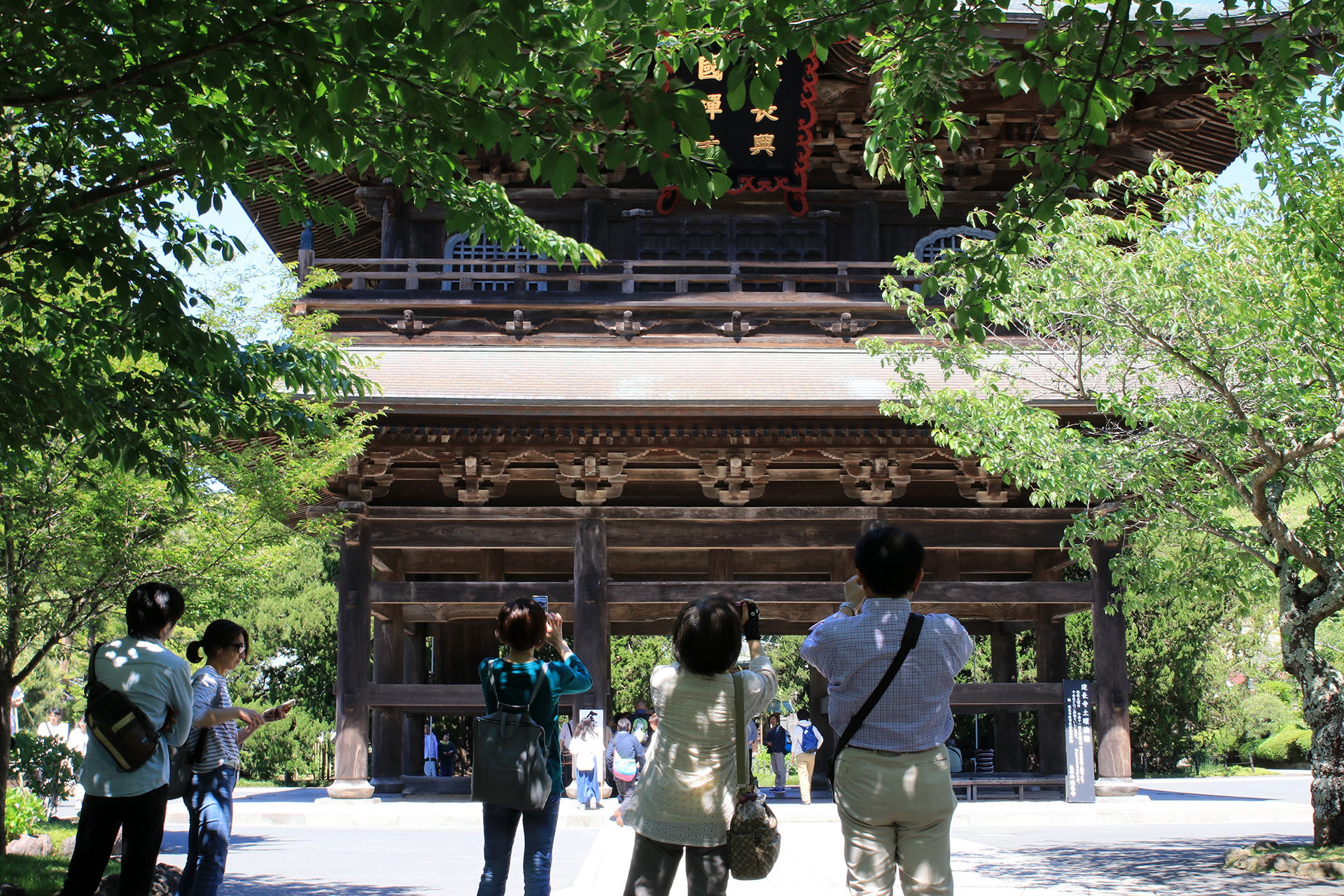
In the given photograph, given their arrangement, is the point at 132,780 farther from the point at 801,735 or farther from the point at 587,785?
the point at 801,735

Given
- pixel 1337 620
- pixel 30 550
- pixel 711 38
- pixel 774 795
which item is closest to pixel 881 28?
pixel 711 38

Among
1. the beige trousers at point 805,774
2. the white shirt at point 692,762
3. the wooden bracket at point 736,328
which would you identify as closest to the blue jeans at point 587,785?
the beige trousers at point 805,774

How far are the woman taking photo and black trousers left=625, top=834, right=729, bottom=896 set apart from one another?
2040mm

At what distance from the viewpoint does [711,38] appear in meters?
5.45

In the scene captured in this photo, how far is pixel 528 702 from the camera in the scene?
4.35 m

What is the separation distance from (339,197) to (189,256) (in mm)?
10950

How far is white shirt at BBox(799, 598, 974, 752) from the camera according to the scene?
3.49m

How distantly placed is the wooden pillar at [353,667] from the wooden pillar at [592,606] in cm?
246

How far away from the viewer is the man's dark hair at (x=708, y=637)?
147 inches

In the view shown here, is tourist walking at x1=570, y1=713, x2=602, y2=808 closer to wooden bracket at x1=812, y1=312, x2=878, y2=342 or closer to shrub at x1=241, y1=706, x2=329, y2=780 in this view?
wooden bracket at x1=812, y1=312, x2=878, y2=342

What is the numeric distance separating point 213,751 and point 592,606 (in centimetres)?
774

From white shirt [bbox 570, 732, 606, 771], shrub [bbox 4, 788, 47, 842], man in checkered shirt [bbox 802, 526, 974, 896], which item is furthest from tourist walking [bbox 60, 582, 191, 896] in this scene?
white shirt [bbox 570, 732, 606, 771]

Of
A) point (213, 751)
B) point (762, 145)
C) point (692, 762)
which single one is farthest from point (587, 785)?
point (692, 762)

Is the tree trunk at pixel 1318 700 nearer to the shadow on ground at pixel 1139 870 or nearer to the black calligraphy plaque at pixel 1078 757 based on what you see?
the shadow on ground at pixel 1139 870
